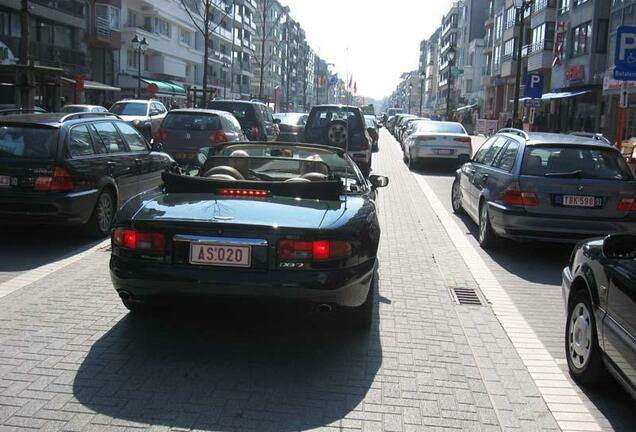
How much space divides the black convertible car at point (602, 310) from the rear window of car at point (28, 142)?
612 cm

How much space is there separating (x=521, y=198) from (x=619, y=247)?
166 inches

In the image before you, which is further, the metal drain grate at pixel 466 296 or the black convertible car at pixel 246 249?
the metal drain grate at pixel 466 296

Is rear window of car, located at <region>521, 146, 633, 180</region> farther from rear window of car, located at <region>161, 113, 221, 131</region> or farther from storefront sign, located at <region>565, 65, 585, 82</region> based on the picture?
storefront sign, located at <region>565, 65, 585, 82</region>

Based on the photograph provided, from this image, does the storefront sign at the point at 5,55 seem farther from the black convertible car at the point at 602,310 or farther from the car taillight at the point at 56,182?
the black convertible car at the point at 602,310

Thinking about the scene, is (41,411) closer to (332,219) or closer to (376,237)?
(332,219)

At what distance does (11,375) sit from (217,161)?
2.74 meters

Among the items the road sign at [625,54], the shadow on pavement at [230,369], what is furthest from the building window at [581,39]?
the shadow on pavement at [230,369]

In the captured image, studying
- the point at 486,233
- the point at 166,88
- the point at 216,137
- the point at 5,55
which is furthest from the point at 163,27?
the point at 486,233

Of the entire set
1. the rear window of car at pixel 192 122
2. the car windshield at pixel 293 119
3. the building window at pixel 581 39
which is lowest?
the rear window of car at pixel 192 122

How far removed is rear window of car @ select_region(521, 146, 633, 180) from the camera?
8.21 meters

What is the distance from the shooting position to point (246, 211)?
4602mm

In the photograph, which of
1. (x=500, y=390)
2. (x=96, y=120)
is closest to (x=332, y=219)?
(x=500, y=390)

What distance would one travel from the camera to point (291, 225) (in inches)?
173

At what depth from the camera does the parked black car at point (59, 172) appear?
314 inches
